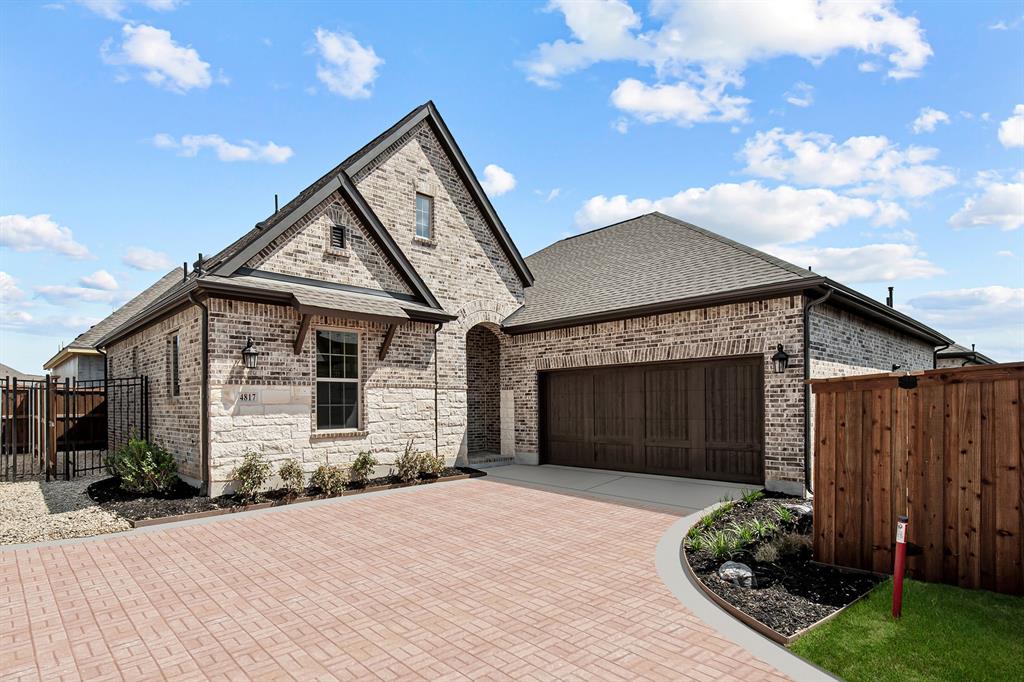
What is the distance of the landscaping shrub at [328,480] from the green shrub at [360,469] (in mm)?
498

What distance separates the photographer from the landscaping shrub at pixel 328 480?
35.5 feet

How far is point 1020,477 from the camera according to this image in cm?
493

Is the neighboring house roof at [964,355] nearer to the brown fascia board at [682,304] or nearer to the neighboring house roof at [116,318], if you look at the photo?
the brown fascia board at [682,304]

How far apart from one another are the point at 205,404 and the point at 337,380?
256cm

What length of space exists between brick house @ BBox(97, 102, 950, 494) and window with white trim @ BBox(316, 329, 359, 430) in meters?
0.03

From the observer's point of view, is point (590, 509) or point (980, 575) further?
point (590, 509)

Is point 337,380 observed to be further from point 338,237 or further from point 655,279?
point 655,279

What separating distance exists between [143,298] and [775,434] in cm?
2360

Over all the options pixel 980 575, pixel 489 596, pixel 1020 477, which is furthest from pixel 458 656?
pixel 1020 477

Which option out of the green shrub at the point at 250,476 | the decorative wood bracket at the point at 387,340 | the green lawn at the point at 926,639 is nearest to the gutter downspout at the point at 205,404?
the green shrub at the point at 250,476

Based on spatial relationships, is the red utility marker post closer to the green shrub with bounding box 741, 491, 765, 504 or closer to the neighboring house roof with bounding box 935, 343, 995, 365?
the green shrub with bounding box 741, 491, 765, 504

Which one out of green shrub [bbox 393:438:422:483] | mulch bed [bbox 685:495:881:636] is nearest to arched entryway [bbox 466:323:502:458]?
green shrub [bbox 393:438:422:483]

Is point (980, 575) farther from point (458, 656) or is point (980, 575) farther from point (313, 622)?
point (313, 622)

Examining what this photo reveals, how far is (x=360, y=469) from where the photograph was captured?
11.6m
